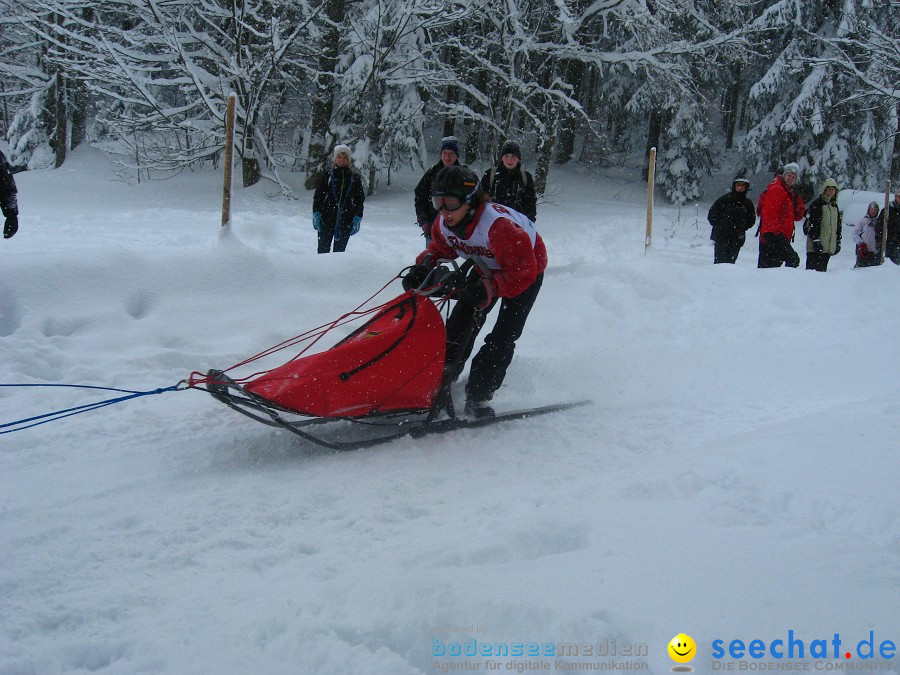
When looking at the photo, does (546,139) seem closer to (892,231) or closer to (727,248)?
(892,231)

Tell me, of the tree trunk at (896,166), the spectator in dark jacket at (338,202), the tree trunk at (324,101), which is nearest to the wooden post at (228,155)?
the spectator in dark jacket at (338,202)

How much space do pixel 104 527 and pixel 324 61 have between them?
14727 millimetres

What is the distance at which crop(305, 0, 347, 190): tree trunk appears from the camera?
14.5 m

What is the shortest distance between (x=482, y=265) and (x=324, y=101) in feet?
43.1

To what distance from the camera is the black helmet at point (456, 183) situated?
3.55 metres

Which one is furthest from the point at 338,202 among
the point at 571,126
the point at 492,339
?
the point at 571,126

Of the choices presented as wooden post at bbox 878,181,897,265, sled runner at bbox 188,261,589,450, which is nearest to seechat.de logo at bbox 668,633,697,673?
sled runner at bbox 188,261,589,450

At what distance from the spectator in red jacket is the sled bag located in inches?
205

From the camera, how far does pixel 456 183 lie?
3.55 m

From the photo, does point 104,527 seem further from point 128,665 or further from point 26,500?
point 128,665

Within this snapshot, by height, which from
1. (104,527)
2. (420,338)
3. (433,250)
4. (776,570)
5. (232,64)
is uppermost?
(232,64)

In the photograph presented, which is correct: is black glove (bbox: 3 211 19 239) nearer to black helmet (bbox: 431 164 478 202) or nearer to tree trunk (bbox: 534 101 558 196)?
black helmet (bbox: 431 164 478 202)

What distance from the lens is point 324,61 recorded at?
50.2 feet

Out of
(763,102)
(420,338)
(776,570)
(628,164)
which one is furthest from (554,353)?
(628,164)
